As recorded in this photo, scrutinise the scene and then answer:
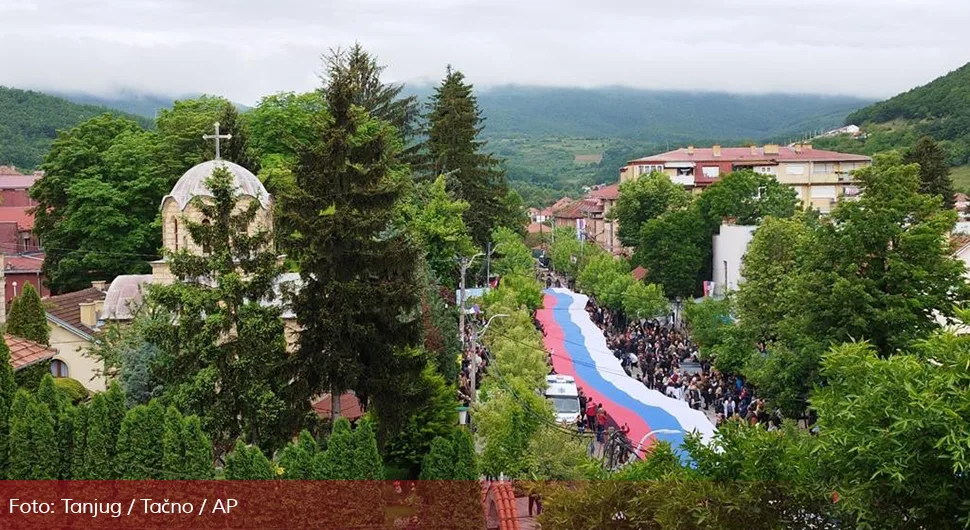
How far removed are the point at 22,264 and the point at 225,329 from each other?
33.9 m

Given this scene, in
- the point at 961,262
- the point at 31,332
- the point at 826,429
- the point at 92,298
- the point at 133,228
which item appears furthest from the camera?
the point at 133,228

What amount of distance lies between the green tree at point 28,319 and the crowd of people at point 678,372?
58.6 ft

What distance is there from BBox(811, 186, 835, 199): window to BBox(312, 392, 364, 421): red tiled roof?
194 feet

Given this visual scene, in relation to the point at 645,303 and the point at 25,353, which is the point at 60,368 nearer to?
the point at 25,353

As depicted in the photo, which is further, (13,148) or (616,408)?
(13,148)

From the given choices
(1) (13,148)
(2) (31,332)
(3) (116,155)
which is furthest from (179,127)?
(1) (13,148)

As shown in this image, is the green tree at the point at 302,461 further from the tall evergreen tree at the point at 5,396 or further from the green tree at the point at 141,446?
the tall evergreen tree at the point at 5,396

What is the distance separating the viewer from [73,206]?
4019cm

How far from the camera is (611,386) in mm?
28453

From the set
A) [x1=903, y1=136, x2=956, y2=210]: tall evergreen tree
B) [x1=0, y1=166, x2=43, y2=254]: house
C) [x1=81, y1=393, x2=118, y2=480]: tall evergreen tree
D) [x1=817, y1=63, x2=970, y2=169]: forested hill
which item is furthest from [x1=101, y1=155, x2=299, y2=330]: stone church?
[x1=817, y1=63, x2=970, y2=169]: forested hill

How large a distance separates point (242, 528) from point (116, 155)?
1146 inches

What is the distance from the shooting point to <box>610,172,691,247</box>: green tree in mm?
63969

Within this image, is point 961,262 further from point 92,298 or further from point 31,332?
point 92,298

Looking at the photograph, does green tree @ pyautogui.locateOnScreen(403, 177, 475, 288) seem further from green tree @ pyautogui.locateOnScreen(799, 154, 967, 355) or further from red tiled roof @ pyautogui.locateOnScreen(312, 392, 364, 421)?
green tree @ pyautogui.locateOnScreen(799, 154, 967, 355)
